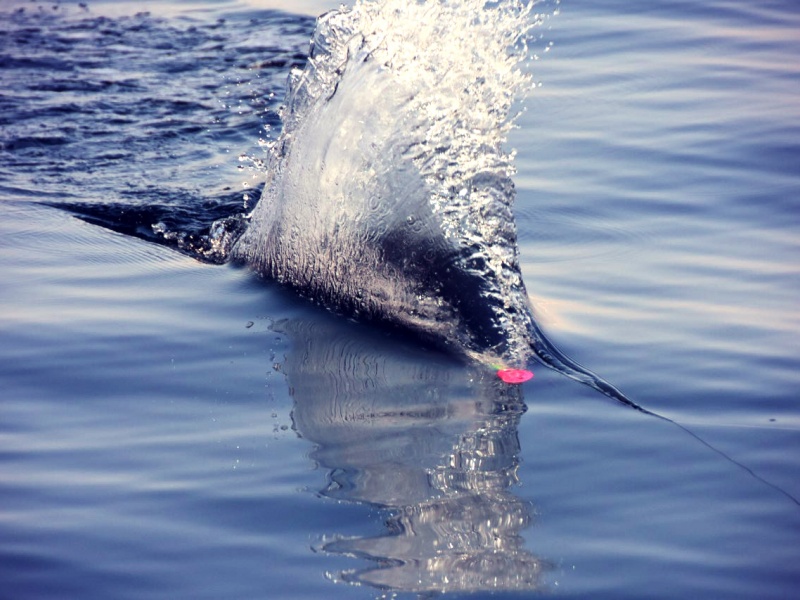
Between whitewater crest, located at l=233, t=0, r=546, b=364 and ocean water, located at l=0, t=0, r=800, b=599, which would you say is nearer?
ocean water, located at l=0, t=0, r=800, b=599

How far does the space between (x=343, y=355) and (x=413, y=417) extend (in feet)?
2.35

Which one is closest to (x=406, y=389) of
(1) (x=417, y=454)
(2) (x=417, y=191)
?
(1) (x=417, y=454)

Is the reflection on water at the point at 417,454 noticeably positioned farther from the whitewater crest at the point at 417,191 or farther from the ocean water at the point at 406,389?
the whitewater crest at the point at 417,191

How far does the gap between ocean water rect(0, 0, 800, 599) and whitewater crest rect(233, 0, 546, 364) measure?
0.20m

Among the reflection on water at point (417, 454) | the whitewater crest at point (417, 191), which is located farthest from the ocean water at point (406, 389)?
the whitewater crest at point (417, 191)

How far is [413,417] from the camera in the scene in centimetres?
402

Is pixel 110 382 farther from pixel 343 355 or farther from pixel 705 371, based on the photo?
pixel 705 371

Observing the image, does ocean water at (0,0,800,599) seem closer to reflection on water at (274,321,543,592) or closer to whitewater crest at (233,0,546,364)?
reflection on water at (274,321,543,592)

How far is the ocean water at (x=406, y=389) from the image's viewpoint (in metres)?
3.16

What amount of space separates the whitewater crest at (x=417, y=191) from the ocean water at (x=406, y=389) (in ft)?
0.64

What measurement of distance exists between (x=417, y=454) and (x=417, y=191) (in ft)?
5.20

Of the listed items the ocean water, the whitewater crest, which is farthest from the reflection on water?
the whitewater crest

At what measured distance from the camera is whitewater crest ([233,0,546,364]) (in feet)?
16.0

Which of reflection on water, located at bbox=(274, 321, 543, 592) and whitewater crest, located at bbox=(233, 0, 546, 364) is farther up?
whitewater crest, located at bbox=(233, 0, 546, 364)
